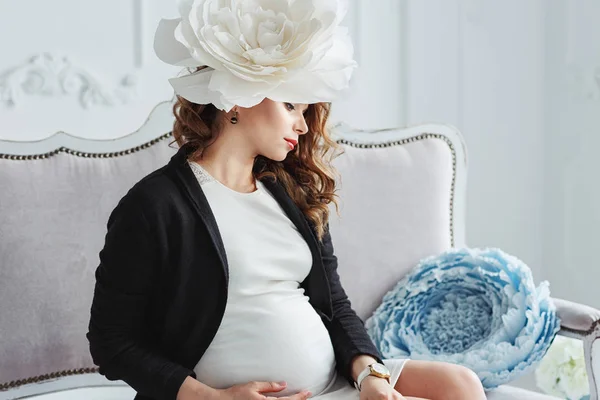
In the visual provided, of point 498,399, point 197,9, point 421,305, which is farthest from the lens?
point 421,305

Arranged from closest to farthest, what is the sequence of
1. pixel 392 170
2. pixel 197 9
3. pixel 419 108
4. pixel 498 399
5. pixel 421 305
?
pixel 197 9 < pixel 498 399 < pixel 421 305 < pixel 392 170 < pixel 419 108

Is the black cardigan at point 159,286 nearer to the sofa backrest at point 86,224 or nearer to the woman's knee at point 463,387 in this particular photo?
the woman's knee at point 463,387

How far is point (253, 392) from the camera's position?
1.06 metres

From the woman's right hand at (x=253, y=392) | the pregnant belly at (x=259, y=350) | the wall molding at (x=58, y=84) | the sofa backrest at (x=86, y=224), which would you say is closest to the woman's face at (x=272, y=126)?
the pregnant belly at (x=259, y=350)

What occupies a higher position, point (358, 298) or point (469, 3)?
point (469, 3)

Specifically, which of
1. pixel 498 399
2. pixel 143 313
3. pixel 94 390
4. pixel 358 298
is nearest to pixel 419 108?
pixel 358 298

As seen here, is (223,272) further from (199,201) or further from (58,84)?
(58,84)

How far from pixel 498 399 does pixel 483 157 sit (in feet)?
4.00

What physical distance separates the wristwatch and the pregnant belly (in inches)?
2.7

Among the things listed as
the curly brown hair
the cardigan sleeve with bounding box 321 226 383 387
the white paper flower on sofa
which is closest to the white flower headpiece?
the curly brown hair

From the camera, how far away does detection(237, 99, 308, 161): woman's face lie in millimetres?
1168

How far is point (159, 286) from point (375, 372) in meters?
0.34

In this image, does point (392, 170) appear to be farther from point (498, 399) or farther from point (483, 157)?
point (483, 157)

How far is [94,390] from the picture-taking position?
156 cm
